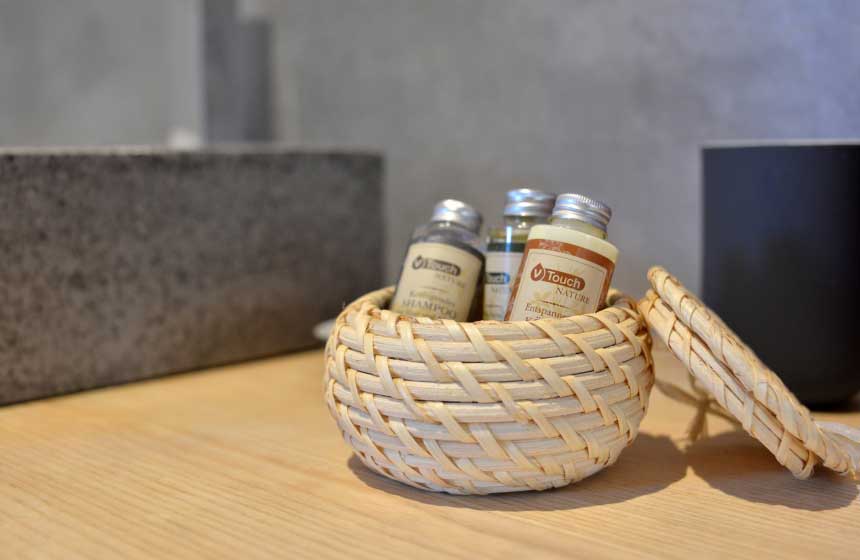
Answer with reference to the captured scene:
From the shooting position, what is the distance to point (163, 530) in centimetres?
44

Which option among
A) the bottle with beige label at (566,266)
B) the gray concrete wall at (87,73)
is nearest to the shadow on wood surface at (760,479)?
the bottle with beige label at (566,266)

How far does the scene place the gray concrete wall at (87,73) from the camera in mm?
1479

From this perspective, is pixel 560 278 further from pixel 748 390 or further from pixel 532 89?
pixel 532 89

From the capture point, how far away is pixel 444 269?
1.77ft

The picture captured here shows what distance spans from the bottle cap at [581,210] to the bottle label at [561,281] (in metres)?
0.02

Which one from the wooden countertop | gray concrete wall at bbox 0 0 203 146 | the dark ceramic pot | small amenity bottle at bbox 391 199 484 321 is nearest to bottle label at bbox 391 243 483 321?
small amenity bottle at bbox 391 199 484 321

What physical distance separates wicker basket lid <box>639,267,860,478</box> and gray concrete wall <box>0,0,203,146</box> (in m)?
1.08

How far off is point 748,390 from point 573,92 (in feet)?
1.69

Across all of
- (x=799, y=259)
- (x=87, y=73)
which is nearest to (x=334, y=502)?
(x=799, y=259)

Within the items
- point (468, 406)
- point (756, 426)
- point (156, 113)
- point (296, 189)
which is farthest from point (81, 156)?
point (156, 113)

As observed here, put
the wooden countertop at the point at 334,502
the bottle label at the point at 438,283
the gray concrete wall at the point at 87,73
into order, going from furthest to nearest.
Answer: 1. the gray concrete wall at the point at 87,73
2. the bottle label at the point at 438,283
3. the wooden countertop at the point at 334,502

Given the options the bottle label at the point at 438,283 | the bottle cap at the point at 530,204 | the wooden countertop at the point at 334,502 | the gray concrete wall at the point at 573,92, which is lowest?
the wooden countertop at the point at 334,502

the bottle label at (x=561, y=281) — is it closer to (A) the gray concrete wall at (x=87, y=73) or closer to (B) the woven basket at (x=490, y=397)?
(B) the woven basket at (x=490, y=397)

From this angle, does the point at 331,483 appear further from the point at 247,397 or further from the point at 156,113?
the point at 156,113
